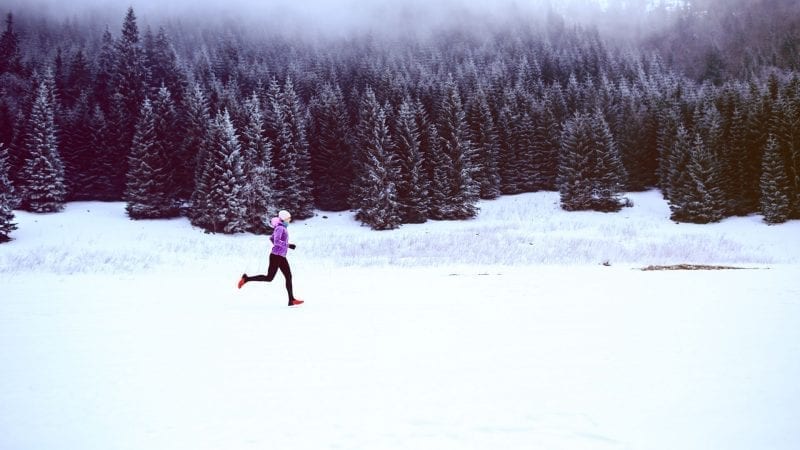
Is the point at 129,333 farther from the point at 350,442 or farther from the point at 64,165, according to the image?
the point at 64,165

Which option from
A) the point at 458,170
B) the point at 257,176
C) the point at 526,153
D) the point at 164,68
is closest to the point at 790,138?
the point at 526,153

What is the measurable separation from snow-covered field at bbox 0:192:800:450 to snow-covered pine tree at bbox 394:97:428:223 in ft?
105

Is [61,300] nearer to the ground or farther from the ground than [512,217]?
nearer to the ground

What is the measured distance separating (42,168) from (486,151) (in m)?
46.0

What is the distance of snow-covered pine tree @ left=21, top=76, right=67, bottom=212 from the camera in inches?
1665

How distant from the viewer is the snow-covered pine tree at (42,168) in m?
42.3

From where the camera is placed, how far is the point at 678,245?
24.5m

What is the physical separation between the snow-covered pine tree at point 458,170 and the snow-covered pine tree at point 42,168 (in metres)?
37.7

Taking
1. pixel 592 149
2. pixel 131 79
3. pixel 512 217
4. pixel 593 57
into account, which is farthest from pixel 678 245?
pixel 593 57

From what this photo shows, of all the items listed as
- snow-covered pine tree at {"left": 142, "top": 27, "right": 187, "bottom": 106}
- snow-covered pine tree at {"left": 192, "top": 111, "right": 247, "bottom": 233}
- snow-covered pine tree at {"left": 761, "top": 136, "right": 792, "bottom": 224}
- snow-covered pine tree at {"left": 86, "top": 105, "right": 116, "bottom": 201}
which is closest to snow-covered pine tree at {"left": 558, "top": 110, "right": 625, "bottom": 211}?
snow-covered pine tree at {"left": 761, "top": 136, "right": 792, "bottom": 224}

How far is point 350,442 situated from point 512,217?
41.4 meters

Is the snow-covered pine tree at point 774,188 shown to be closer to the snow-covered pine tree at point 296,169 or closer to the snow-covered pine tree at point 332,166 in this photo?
the snow-covered pine tree at point 332,166

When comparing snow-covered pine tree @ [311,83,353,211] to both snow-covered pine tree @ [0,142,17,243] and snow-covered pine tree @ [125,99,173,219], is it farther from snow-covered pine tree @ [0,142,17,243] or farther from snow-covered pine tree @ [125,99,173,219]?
snow-covered pine tree @ [0,142,17,243]

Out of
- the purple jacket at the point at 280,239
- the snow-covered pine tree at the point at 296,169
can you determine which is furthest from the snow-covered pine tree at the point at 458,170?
the purple jacket at the point at 280,239
